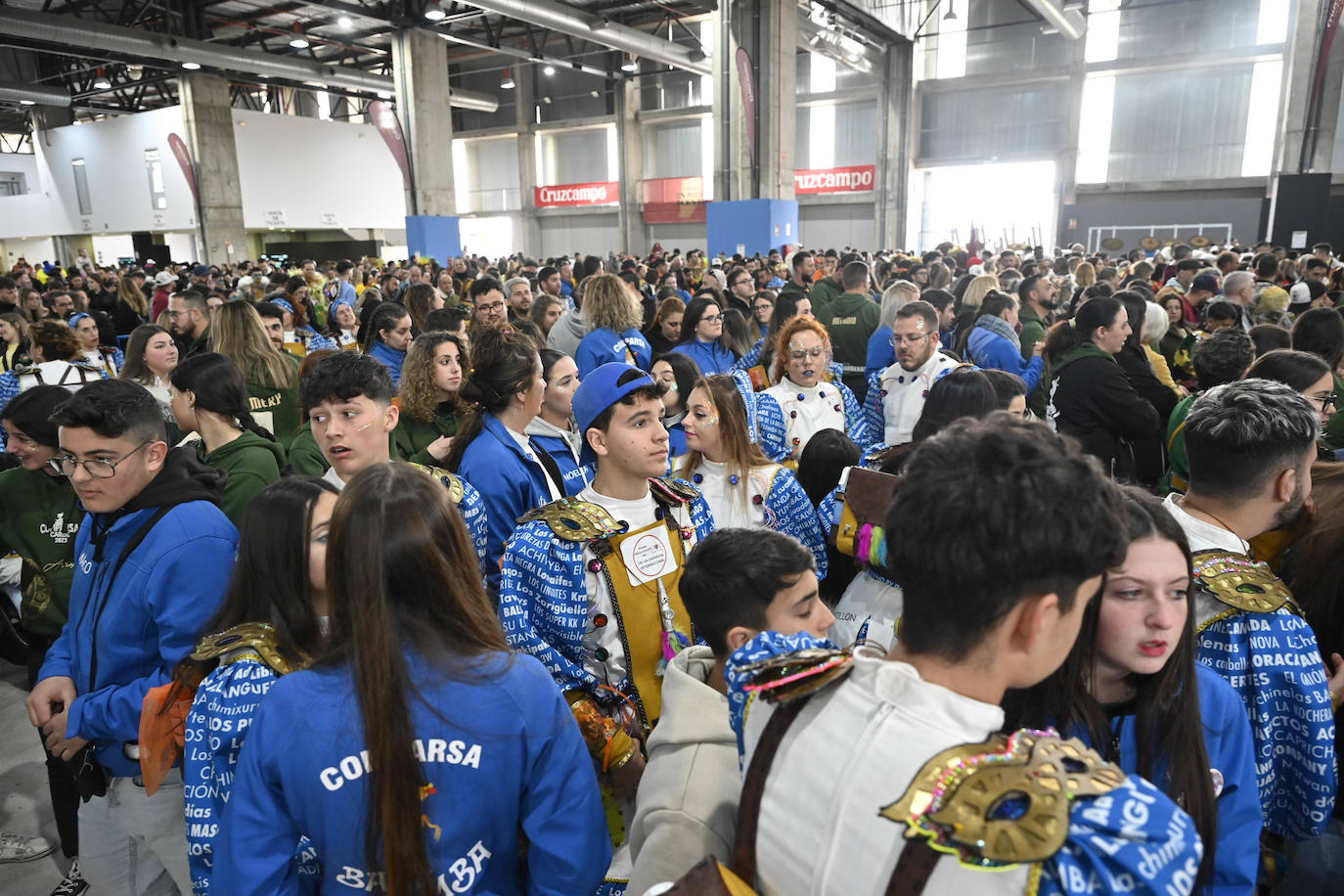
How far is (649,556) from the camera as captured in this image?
7.12 ft

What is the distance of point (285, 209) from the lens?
69.1ft

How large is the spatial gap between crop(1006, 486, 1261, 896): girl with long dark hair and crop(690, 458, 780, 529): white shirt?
62.3 inches

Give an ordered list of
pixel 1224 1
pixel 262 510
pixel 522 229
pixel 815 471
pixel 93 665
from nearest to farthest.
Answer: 1. pixel 262 510
2. pixel 93 665
3. pixel 815 471
4. pixel 1224 1
5. pixel 522 229

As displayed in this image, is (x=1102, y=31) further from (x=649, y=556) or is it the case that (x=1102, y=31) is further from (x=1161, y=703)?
(x=1161, y=703)

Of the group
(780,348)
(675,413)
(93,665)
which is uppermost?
(780,348)

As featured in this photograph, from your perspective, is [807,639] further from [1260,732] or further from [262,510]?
[262,510]

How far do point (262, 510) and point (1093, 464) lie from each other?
164 cm

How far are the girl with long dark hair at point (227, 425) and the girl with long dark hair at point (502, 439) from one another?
2.18 feet

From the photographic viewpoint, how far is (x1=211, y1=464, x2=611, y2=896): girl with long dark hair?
1.34 metres

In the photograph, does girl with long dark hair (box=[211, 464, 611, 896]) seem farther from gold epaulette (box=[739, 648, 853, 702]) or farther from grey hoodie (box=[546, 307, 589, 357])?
grey hoodie (box=[546, 307, 589, 357])

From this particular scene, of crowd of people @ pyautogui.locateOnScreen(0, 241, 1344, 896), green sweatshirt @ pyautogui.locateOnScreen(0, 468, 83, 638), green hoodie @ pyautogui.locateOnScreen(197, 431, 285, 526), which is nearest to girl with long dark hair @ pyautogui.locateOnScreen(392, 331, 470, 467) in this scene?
crowd of people @ pyautogui.locateOnScreen(0, 241, 1344, 896)

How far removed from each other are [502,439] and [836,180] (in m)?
25.0

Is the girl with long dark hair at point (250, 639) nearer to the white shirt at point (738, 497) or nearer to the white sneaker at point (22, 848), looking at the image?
the white shirt at point (738, 497)

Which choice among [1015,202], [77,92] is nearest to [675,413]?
[1015,202]
